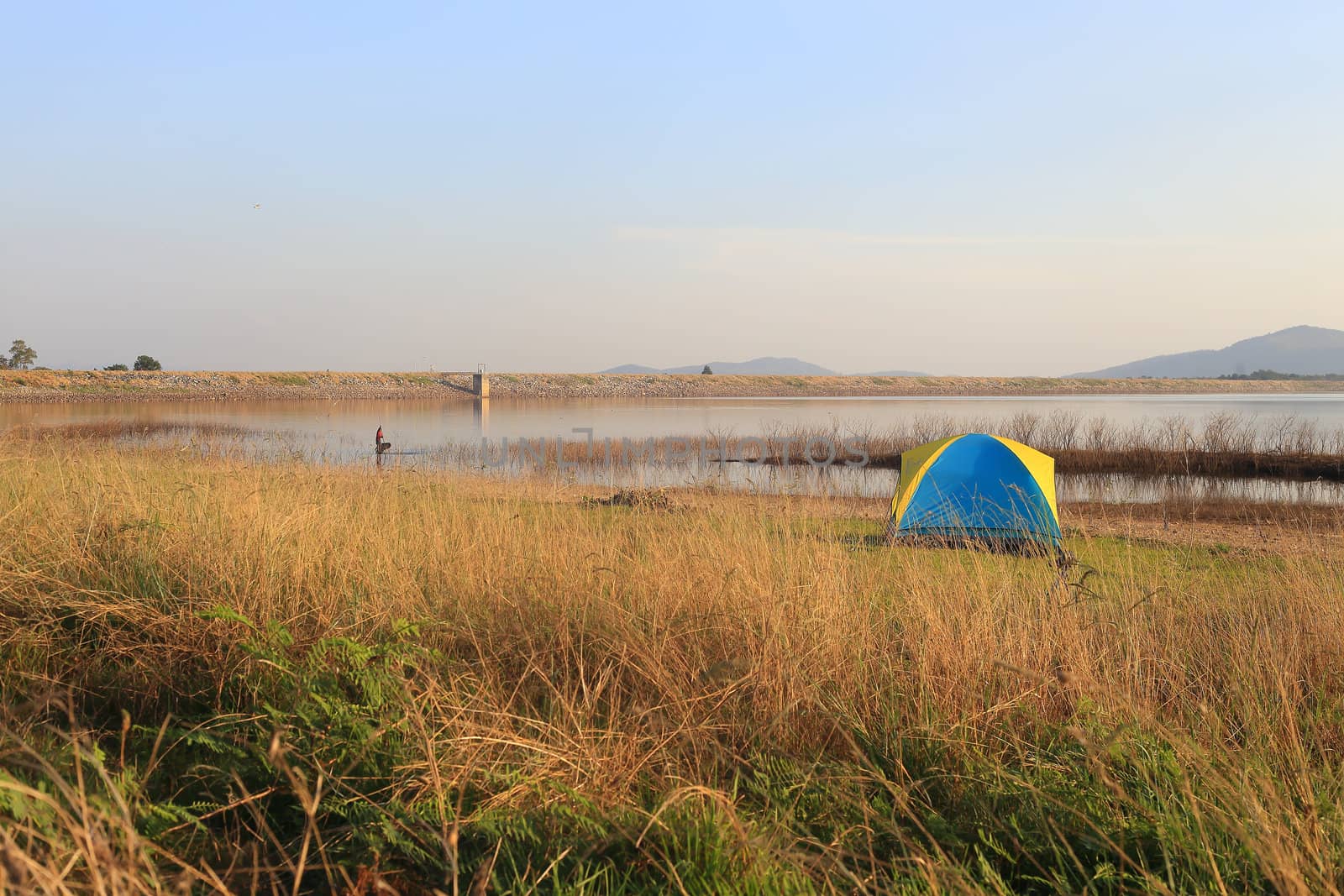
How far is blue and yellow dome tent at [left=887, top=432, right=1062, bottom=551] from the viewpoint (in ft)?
31.6

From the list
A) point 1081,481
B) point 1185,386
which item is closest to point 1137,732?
point 1081,481

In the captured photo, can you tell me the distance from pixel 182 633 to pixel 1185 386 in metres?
124

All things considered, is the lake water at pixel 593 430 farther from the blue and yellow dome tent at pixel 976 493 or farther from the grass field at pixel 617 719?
the grass field at pixel 617 719

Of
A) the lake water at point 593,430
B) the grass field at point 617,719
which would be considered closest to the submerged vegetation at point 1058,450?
the lake water at point 593,430

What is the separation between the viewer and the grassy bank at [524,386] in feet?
186

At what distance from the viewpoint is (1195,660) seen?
4188 mm

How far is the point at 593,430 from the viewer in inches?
1405

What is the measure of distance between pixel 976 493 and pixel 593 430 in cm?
2675

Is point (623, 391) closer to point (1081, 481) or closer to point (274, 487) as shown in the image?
point (1081, 481)

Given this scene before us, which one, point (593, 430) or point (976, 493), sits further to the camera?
point (593, 430)

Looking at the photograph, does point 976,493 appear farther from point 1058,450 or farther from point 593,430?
point 593,430

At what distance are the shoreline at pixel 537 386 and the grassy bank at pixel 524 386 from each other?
0.09m

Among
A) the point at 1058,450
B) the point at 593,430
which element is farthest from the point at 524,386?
the point at 1058,450

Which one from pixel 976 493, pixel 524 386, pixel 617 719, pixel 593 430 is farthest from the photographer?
pixel 524 386
